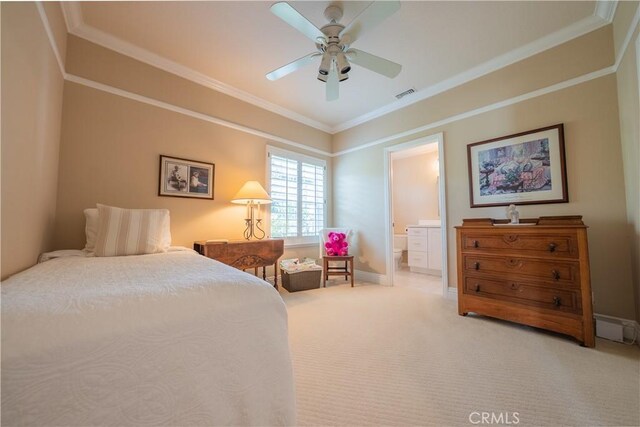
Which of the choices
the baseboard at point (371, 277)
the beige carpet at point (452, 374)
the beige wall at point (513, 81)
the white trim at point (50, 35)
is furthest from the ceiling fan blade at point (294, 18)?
the baseboard at point (371, 277)

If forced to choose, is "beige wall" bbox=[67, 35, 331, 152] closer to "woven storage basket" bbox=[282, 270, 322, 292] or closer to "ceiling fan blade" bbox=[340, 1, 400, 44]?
"ceiling fan blade" bbox=[340, 1, 400, 44]

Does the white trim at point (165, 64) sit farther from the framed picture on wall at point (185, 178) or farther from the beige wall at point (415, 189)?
the beige wall at point (415, 189)

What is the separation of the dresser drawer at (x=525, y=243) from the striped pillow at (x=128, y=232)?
2.84 metres

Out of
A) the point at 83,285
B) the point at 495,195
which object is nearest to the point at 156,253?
the point at 83,285

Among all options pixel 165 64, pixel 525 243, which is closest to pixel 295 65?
pixel 165 64

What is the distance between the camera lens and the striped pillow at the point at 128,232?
1814 mm

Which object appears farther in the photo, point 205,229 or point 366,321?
point 205,229

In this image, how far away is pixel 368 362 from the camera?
1.56 metres

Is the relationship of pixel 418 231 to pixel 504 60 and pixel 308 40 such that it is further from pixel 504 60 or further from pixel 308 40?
pixel 308 40

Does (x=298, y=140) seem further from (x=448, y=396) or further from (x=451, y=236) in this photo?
(x=448, y=396)

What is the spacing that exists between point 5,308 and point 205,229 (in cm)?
235

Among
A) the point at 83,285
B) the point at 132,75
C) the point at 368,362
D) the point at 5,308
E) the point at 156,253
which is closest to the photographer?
the point at 5,308

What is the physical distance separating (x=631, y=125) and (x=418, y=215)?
142 inches

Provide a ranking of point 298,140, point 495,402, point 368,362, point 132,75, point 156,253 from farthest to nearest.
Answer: point 298,140 < point 132,75 < point 156,253 < point 368,362 < point 495,402
